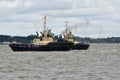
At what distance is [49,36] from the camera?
572 feet

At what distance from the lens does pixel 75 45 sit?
7264 inches

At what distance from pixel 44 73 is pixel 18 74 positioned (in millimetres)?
3221

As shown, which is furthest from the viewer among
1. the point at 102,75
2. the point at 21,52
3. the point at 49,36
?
the point at 49,36

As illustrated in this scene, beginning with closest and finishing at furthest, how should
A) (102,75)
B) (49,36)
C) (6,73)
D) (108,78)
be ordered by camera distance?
(108,78)
(102,75)
(6,73)
(49,36)

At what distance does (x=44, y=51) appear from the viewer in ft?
532

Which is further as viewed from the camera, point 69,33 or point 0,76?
point 69,33

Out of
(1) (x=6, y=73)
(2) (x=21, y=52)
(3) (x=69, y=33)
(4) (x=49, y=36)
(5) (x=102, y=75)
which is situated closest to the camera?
(5) (x=102, y=75)

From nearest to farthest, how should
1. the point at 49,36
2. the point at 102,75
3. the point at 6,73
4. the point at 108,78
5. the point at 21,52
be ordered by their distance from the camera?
the point at 108,78, the point at 102,75, the point at 6,73, the point at 21,52, the point at 49,36

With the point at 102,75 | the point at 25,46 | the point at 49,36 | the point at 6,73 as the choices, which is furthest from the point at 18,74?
the point at 49,36

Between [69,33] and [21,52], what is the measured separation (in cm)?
3973

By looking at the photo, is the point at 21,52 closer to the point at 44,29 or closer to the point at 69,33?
the point at 44,29

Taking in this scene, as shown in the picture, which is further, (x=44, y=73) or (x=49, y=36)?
(x=49, y=36)

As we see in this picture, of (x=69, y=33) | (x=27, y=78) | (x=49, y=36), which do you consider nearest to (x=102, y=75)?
(x=27, y=78)

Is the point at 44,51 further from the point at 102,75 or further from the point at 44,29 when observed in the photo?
the point at 102,75
